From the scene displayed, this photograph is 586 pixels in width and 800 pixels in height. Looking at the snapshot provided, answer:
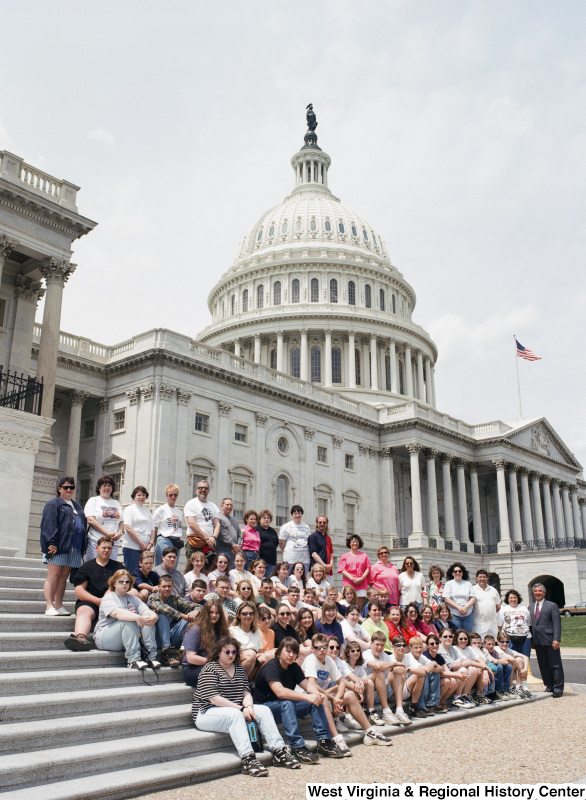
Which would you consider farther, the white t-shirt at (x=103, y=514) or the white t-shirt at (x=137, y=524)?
the white t-shirt at (x=137, y=524)

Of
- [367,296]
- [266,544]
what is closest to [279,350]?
[367,296]

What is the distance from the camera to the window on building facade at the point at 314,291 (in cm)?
7194

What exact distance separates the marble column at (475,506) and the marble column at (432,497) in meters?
4.69

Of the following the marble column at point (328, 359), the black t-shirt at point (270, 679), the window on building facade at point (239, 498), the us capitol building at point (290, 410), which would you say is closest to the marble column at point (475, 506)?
the us capitol building at point (290, 410)

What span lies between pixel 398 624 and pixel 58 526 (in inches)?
248

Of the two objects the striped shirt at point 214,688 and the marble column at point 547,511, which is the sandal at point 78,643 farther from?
the marble column at point 547,511

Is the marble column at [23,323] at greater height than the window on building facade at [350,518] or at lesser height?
greater

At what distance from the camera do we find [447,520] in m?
57.1

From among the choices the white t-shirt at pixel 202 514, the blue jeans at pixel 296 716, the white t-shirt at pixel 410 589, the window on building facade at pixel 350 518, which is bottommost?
the blue jeans at pixel 296 716

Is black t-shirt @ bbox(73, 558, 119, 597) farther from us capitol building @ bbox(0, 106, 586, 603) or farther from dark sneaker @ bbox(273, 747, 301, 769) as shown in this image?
us capitol building @ bbox(0, 106, 586, 603)

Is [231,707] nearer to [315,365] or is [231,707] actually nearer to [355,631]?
[355,631]

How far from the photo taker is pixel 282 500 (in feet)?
150

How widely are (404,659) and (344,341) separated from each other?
57699mm

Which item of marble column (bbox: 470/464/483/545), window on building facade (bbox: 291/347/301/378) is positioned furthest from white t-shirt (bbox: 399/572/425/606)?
window on building facade (bbox: 291/347/301/378)
